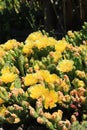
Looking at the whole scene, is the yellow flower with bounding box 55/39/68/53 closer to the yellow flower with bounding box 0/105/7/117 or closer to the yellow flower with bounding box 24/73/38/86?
the yellow flower with bounding box 24/73/38/86

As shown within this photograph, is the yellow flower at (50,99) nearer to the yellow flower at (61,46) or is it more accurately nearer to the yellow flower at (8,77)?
the yellow flower at (8,77)

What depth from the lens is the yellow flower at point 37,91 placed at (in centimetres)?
287

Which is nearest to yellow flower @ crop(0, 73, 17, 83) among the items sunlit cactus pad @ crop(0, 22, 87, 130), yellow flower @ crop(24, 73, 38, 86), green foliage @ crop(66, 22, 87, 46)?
sunlit cactus pad @ crop(0, 22, 87, 130)

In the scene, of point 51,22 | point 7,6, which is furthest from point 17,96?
point 7,6

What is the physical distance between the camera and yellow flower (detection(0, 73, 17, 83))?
312cm

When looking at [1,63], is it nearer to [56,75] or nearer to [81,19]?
[56,75]

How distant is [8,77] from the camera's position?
3.13 metres

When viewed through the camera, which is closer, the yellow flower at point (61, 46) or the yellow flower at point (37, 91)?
the yellow flower at point (37, 91)

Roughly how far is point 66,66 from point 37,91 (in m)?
0.30

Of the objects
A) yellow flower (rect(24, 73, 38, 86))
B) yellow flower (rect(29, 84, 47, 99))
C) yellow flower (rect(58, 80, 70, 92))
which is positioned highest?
yellow flower (rect(24, 73, 38, 86))

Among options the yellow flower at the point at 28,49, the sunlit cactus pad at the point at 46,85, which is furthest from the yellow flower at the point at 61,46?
the yellow flower at the point at 28,49

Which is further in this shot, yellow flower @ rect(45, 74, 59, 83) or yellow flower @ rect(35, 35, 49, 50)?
yellow flower @ rect(35, 35, 49, 50)

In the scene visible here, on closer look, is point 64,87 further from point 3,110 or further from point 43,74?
point 3,110

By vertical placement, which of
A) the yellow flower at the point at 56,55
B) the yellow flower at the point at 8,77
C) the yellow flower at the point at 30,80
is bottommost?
the yellow flower at the point at 30,80
